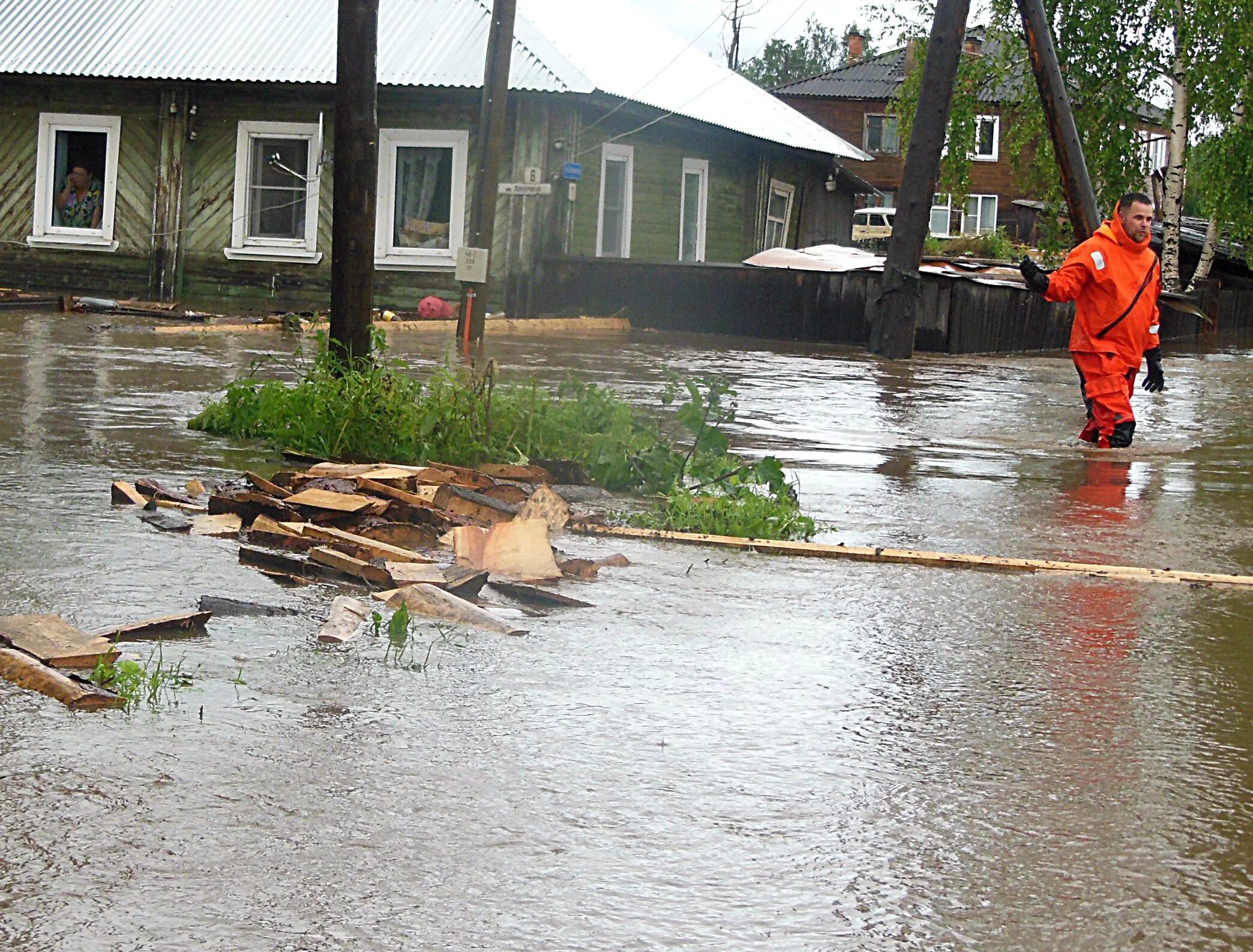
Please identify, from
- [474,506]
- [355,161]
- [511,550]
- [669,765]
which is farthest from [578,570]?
[355,161]

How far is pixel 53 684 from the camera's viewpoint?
14.2 feet

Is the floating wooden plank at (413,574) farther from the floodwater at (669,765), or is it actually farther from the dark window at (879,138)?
the dark window at (879,138)

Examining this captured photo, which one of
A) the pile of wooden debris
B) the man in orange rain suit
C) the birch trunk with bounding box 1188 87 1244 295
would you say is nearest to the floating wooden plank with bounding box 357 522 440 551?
the pile of wooden debris

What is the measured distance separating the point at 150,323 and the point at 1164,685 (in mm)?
16855

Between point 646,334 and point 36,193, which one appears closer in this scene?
point 646,334

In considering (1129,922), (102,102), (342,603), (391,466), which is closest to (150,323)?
(102,102)

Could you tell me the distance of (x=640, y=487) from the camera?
27.4 ft

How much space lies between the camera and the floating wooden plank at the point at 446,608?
543 cm

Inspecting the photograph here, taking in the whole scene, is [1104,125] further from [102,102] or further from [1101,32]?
[102,102]

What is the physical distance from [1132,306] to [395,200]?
48.2ft

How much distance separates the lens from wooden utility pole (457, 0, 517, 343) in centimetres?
1850

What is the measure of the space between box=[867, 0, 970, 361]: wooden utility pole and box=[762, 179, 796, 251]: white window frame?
12637mm

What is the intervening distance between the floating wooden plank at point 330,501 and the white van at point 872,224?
51586 millimetres

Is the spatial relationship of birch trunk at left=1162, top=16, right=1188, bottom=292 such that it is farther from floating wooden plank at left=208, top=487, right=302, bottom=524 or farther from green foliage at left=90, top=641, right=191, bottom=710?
green foliage at left=90, top=641, right=191, bottom=710
